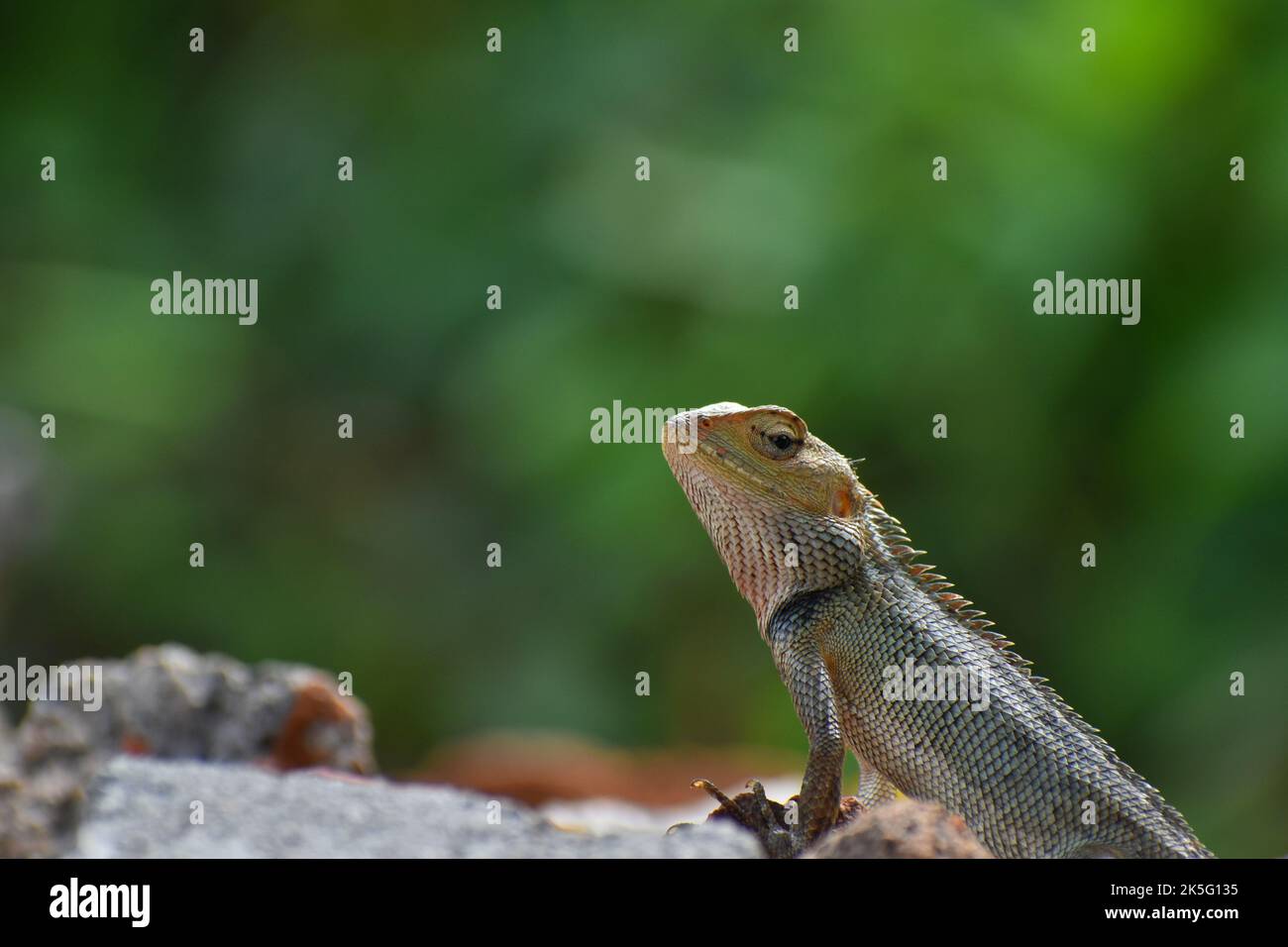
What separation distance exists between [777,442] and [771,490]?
0.41 ft

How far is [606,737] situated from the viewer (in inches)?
371

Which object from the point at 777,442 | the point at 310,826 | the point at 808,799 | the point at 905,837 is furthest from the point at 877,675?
the point at 310,826

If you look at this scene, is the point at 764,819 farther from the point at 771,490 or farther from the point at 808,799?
the point at 771,490

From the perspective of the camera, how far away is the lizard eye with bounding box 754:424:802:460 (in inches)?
139

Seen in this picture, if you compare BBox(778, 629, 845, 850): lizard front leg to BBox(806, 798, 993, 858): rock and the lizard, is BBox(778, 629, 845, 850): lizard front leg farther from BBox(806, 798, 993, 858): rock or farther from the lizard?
BBox(806, 798, 993, 858): rock

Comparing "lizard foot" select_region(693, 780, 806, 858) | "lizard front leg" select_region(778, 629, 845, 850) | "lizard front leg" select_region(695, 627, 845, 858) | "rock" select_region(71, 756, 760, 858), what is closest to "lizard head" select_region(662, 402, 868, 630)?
"lizard front leg" select_region(778, 629, 845, 850)

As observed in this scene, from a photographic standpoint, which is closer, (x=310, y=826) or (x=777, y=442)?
(x=310, y=826)

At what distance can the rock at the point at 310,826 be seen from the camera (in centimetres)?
225

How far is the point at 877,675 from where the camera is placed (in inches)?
133

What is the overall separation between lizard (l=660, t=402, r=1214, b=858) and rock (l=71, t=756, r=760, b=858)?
71 cm

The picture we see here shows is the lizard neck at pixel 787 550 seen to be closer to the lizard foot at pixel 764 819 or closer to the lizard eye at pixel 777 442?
the lizard eye at pixel 777 442

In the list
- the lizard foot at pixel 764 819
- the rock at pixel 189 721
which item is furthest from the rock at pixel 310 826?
the rock at pixel 189 721

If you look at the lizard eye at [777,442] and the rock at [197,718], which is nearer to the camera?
the lizard eye at [777,442]

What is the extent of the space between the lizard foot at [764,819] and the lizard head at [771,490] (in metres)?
0.61
